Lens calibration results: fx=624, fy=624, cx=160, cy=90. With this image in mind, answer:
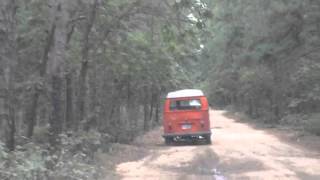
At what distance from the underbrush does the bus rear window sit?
9.49m

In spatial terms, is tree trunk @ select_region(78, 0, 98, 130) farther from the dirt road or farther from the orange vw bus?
the orange vw bus

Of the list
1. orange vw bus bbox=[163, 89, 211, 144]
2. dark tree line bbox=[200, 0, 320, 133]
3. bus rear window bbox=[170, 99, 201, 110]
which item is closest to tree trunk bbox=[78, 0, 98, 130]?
dark tree line bbox=[200, 0, 320, 133]

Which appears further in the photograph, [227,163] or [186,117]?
[186,117]

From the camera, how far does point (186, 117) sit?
86.9 feet

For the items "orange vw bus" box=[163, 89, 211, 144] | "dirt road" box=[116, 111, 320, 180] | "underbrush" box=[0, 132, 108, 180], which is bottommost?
"dirt road" box=[116, 111, 320, 180]

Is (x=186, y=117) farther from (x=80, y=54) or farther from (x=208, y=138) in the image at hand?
(x=80, y=54)

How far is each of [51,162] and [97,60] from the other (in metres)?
10.9

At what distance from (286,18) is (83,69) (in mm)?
9221

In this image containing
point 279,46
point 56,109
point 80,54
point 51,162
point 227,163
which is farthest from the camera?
point 279,46

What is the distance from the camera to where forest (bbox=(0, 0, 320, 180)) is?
484 inches

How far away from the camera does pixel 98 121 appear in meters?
25.2

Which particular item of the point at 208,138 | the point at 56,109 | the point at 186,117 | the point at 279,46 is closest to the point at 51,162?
the point at 56,109

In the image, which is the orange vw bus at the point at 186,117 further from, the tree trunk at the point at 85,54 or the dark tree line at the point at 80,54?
the tree trunk at the point at 85,54

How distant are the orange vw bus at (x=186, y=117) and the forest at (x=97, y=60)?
205cm
